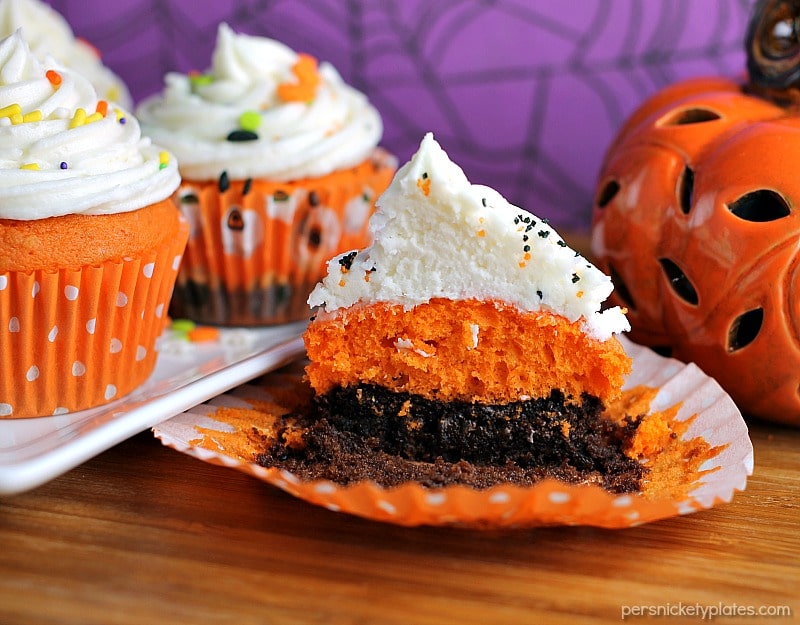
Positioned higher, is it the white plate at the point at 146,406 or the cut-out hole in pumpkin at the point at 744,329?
the cut-out hole in pumpkin at the point at 744,329

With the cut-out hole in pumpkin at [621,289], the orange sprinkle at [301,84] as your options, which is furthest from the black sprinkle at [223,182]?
the cut-out hole in pumpkin at [621,289]

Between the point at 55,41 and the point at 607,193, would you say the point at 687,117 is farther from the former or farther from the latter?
the point at 55,41

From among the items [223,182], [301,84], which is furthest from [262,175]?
[301,84]

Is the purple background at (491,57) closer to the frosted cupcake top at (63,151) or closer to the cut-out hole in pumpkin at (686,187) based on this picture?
the cut-out hole in pumpkin at (686,187)

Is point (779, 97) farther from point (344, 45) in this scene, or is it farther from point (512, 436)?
point (344, 45)

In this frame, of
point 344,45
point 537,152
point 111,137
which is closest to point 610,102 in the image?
point 537,152

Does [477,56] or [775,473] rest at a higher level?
[477,56]

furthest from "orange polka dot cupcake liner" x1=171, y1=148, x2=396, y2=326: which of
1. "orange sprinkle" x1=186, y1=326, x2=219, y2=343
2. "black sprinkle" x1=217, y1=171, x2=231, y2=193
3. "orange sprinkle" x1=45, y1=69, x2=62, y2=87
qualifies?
"orange sprinkle" x1=45, y1=69, x2=62, y2=87
